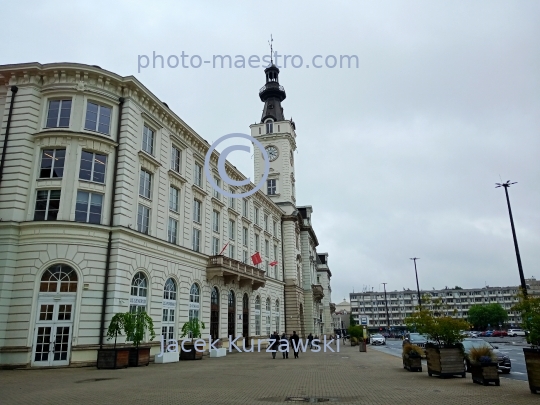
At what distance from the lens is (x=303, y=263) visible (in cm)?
6612

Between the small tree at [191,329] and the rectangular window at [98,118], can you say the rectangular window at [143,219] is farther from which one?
the small tree at [191,329]

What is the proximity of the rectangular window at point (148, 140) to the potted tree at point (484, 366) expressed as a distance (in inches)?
879

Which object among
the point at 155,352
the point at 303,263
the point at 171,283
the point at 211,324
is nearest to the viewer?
the point at 155,352

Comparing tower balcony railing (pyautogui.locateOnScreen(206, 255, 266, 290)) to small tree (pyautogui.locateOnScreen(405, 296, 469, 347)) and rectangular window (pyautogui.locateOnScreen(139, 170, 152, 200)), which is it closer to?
rectangular window (pyautogui.locateOnScreen(139, 170, 152, 200))

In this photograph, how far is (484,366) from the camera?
43.9ft

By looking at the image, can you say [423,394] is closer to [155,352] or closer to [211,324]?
[155,352]

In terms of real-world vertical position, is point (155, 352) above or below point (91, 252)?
below

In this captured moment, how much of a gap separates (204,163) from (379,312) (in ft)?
537

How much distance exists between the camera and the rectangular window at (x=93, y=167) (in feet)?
79.0

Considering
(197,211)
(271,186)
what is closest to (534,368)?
(197,211)

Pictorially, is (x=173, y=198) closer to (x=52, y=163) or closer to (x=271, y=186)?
(x=52, y=163)

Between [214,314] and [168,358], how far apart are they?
1010 cm

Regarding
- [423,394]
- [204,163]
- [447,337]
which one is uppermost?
[204,163]

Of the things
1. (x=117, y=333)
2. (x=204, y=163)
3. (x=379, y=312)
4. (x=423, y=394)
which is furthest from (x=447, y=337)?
(x=379, y=312)
